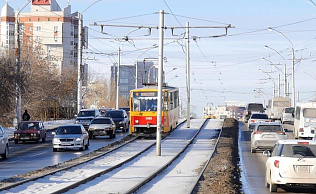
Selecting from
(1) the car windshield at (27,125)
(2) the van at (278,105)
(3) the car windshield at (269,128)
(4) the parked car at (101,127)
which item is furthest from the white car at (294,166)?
(2) the van at (278,105)

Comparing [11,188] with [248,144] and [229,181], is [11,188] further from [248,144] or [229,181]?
[248,144]

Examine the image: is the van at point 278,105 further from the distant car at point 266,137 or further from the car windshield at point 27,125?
the distant car at point 266,137

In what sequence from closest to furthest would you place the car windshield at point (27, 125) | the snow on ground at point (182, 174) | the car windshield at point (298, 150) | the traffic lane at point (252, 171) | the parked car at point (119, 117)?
the car windshield at point (298, 150) < the snow on ground at point (182, 174) < the traffic lane at point (252, 171) < the car windshield at point (27, 125) < the parked car at point (119, 117)

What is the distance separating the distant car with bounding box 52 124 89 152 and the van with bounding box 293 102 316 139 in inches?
584

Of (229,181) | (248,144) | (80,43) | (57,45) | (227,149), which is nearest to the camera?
(229,181)

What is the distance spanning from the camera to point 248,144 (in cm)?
4316

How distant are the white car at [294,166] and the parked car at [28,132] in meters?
27.8

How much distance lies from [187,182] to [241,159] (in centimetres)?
1122

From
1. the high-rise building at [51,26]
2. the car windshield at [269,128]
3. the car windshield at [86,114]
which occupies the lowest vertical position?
the car windshield at [269,128]

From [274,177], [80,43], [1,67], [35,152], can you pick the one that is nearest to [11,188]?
[274,177]

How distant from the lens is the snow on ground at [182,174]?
18.9m

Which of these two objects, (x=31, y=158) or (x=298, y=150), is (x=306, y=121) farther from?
(x=298, y=150)

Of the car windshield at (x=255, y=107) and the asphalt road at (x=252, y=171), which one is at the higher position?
the car windshield at (x=255, y=107)

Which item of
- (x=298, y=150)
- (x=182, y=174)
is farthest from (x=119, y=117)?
(x=298, y=150)
